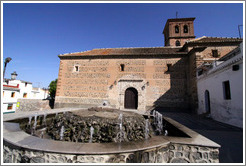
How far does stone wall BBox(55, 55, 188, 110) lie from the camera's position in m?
10.8

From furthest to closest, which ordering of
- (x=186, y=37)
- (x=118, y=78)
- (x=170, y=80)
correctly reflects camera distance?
(x=186, y=37) → (x=118, y=78) → (x=170, y=80)

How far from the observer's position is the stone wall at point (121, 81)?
35.4ft

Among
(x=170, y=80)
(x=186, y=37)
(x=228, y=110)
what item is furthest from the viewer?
(x=186, y=37)

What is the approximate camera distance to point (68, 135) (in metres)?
2.94

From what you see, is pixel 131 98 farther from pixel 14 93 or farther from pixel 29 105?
pixel 14 93

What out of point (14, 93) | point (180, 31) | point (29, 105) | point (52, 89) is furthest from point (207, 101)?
point (14, 93)

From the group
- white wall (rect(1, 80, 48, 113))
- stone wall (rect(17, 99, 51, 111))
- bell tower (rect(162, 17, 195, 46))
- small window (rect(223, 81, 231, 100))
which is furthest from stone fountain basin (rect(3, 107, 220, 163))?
white wall (rect(1, 80, 48, 113))

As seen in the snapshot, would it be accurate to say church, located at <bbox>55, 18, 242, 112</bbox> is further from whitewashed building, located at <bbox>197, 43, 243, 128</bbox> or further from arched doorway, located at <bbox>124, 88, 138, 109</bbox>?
whitewashed building, located at <bbox>197, 43, 243, 128</bbox>

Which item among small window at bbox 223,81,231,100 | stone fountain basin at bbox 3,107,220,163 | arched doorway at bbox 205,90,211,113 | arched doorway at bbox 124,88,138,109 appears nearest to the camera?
stone fountain basin at bbox 3,107,220,163

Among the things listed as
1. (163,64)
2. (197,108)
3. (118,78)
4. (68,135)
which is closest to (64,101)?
(118,78)

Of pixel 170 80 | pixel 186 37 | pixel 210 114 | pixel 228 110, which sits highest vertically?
pixel 186 37

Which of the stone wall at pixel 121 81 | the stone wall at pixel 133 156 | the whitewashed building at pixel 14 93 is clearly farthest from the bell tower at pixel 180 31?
the whitewashed building at pixel 14 93

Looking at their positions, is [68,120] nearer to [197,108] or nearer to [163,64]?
[197,108]

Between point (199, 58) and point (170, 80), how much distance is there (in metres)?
3.09
